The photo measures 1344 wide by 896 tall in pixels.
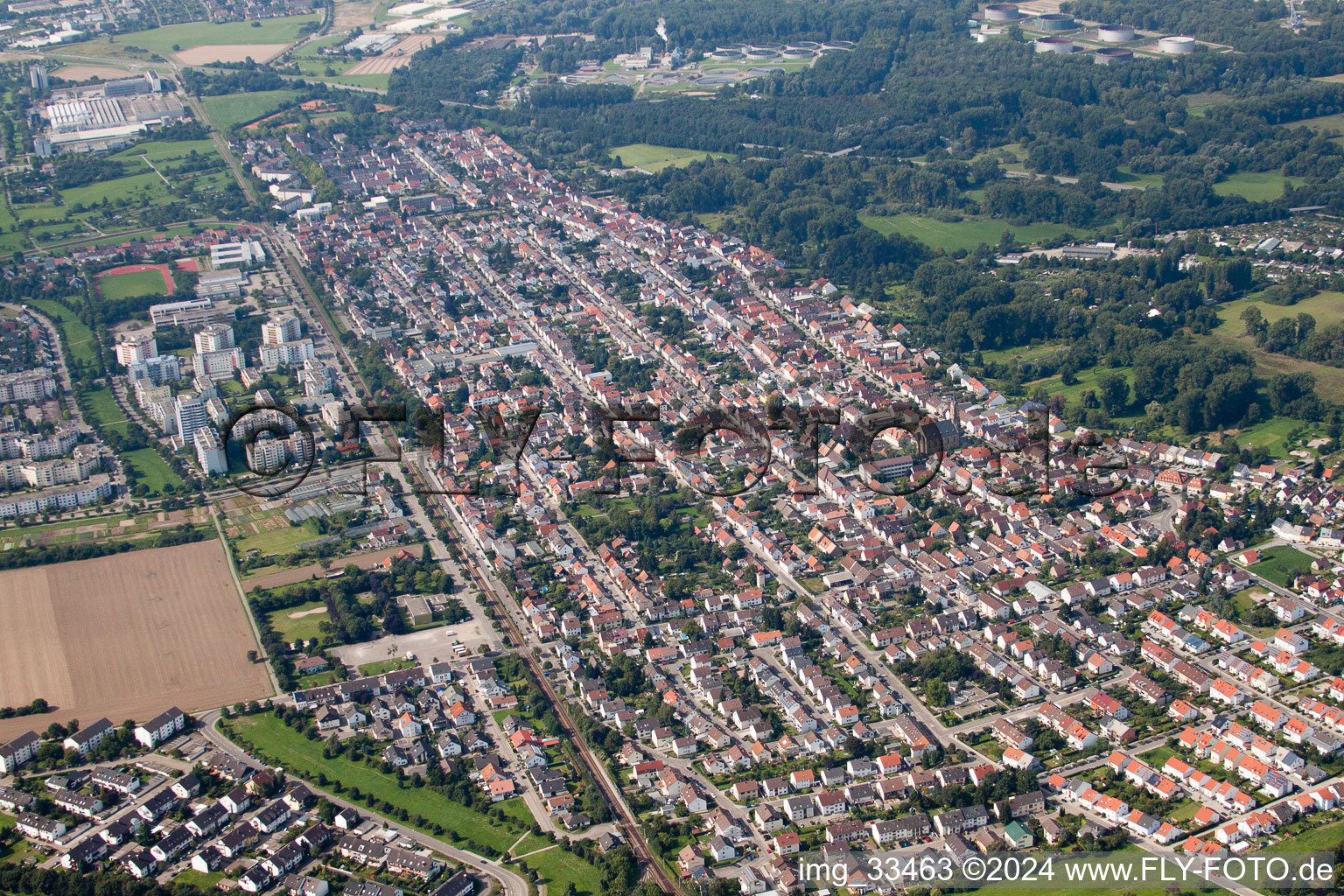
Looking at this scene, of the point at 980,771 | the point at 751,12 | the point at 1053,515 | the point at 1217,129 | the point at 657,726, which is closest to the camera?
the point at 980,771

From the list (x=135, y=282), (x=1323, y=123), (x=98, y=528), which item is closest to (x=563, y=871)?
(x=98, y=528)

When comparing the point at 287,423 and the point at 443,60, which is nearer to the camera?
the point at 287,423

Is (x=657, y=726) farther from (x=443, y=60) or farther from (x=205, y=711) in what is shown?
(x=443, y=60)

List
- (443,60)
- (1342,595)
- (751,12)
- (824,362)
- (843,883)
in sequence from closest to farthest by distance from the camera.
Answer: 1. (843,883)
2. (1342,595)
3. (824,362)
4. (443,60)
5. (751,12)

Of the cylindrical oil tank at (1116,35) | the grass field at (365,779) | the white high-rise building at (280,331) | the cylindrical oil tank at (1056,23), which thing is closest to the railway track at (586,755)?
the grass field at (365,779)

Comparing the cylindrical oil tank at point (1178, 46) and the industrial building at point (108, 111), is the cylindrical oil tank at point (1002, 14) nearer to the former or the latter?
the cylindrical oil tank at point (1178, 46)

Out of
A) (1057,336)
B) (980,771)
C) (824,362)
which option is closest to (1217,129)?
(1057,336)
